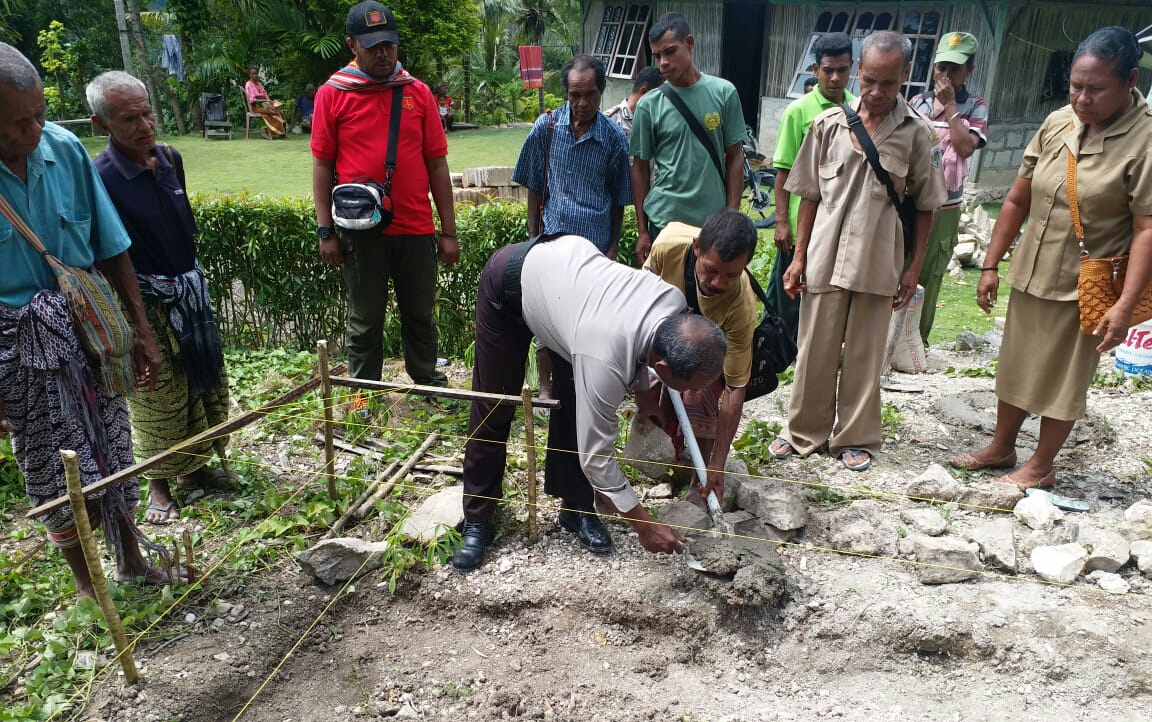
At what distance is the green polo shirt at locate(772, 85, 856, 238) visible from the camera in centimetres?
428

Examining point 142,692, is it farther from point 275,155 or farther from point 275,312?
point 275,155

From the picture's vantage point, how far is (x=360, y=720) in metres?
2.77

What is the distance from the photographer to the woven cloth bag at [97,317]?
267cm

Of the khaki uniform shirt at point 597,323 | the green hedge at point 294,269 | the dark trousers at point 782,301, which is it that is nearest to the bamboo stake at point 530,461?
the khaki uniform shirt at point 597,323

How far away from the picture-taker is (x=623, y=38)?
568 inches

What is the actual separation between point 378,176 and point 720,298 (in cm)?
207

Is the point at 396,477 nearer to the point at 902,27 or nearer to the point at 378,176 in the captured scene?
the point at 378,176

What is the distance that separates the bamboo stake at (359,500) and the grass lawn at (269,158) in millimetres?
7980

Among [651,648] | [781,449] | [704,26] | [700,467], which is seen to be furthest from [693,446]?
[704,26]

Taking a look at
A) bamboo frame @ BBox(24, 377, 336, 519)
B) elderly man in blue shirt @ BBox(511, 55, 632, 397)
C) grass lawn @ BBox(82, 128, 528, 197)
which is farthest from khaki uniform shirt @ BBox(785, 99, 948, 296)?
grass lawn @ BBox(82, 128, 528, 197)

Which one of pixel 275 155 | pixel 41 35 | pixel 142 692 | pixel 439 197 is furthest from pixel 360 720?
pixel 41 35

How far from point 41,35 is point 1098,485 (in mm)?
24087

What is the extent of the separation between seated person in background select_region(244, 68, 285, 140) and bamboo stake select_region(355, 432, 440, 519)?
15.7 metres

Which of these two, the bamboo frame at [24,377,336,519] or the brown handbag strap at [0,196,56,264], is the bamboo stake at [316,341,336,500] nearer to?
the bamboo frame at [24,377,336,519]
